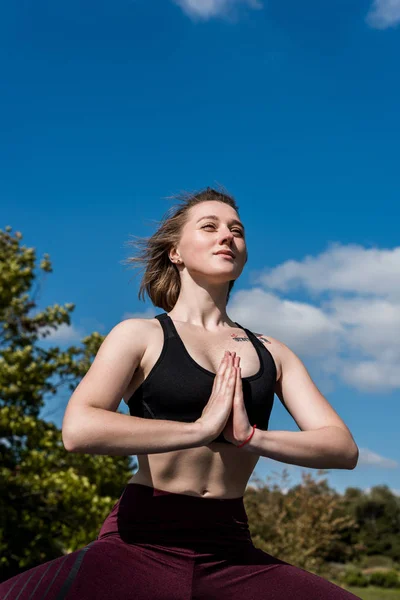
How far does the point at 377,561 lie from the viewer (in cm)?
2989

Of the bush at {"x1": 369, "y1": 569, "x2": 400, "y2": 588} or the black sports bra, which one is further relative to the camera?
the bush at {"x1": 369, "y1": 569, "x2": 400, "y2": 588}

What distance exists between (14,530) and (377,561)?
71.9 feet

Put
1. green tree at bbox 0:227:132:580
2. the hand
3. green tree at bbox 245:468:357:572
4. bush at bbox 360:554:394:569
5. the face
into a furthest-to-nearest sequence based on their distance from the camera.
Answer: bush at bbox 360:554:394:569
green tree at bbox 245:468:357:572
green tree at bbox 0:227:132:580
the face
the hand

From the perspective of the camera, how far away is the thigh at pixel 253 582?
247 cm

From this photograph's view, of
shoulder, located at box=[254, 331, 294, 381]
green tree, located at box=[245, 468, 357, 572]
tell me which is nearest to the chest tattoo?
shoulder, located at box=[254, 331, 294, 381]

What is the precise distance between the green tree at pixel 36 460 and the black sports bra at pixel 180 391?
9.82 meters

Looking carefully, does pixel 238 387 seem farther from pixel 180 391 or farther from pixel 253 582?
pixel 253 582

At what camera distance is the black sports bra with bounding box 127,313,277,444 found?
2664mm

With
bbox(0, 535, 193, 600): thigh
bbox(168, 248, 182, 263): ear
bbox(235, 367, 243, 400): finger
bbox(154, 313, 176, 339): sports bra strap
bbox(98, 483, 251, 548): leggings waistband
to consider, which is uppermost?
bbox(168, 248, 182, 263): ear

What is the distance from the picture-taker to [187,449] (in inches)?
103

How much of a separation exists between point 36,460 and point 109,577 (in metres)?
10.8

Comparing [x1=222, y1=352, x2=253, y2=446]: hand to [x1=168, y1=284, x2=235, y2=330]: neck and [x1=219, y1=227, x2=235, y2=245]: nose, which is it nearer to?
[x1=168, y1=284, x2=235, y2=330]: neck

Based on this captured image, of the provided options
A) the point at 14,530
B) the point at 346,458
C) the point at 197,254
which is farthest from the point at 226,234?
the point at 14,530

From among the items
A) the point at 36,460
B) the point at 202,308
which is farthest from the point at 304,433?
the point at 36,460
